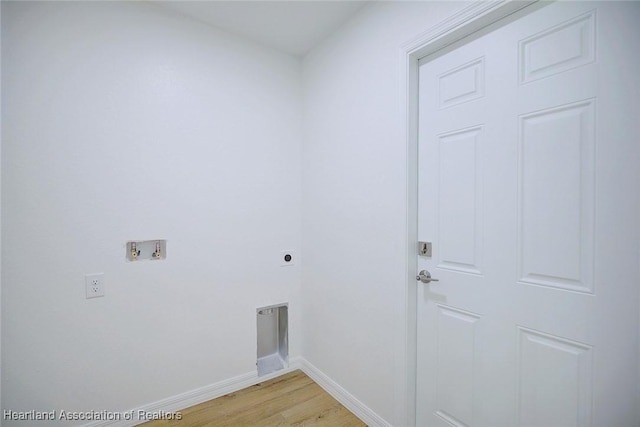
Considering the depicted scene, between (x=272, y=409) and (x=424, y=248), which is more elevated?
(x=424, y=248)

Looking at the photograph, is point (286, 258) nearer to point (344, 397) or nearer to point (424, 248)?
point (344, 397)

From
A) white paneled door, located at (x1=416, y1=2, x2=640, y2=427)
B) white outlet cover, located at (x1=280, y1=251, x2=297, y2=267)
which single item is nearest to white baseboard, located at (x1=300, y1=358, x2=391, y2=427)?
white paneled door, located at (x1=416, y1=2, x2=640, y2=427)

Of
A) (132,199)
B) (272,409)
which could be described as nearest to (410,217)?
(272,409)

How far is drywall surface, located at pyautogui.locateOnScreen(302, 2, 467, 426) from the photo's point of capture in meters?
1.62

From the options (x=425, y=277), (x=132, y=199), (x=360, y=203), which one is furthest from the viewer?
(x=360, y=203)

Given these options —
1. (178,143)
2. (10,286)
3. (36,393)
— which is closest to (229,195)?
(178,143)

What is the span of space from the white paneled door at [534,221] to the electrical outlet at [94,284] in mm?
1883

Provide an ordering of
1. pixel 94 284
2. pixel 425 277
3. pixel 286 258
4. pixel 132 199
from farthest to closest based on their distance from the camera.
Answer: pixel 286 258 → pixel 132 199 → pixel 94 284 → pixel 425 277

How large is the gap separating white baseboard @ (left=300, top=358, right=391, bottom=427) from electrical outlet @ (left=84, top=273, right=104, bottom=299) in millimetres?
1605

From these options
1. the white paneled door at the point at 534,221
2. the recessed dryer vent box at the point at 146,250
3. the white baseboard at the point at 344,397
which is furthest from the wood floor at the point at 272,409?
the recessed dryer vent box at the point at 146,250

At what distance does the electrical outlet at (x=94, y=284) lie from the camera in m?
1.64

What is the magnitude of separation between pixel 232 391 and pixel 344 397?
834mm

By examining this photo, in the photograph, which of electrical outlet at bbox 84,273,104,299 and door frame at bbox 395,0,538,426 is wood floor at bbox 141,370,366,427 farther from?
electrical outlet at bbox 84,273,104,299

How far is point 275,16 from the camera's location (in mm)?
1926
